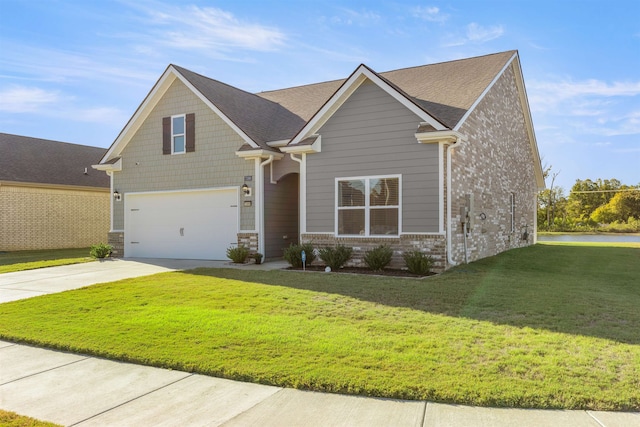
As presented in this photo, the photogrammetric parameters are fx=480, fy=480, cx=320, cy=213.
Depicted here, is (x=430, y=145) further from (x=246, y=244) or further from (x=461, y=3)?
(x=246, y=244)

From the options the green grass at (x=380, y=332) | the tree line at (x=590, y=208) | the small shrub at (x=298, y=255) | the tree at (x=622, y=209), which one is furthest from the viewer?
the tree at (x=622, y=209)

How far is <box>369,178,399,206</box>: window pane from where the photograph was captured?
41.1ft

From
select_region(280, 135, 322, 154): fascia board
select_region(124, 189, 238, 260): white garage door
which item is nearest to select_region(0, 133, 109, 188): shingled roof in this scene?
select_region(124, 189, 238, 260): white garage door

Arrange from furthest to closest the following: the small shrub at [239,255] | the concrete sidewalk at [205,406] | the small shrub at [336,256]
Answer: the small shrub at [239,255] → the small shrub at [336,256] → the concrete sidewalk at [205,406]

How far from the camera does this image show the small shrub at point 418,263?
1133cm

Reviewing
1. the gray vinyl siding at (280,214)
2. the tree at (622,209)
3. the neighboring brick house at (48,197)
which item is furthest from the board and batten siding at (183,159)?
the tree at (622,209)

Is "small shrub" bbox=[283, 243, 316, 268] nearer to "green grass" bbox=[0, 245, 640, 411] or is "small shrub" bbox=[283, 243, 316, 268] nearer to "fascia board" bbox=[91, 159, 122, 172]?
"green grass" bbox=[0, 245, 640, 411]

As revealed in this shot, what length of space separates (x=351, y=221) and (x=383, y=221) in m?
0.93

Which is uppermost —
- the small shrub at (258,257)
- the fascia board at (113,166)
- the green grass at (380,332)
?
the fascia board at (113,166)

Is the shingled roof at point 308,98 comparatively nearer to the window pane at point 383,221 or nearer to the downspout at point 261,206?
the downspout at point 261,206

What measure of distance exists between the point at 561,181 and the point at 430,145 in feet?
131

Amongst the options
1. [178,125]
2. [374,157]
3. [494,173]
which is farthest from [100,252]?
[494,173]

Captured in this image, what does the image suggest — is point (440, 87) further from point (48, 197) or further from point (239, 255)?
point (48, 197)

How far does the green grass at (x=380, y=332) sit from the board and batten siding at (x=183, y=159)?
5.64 meters
